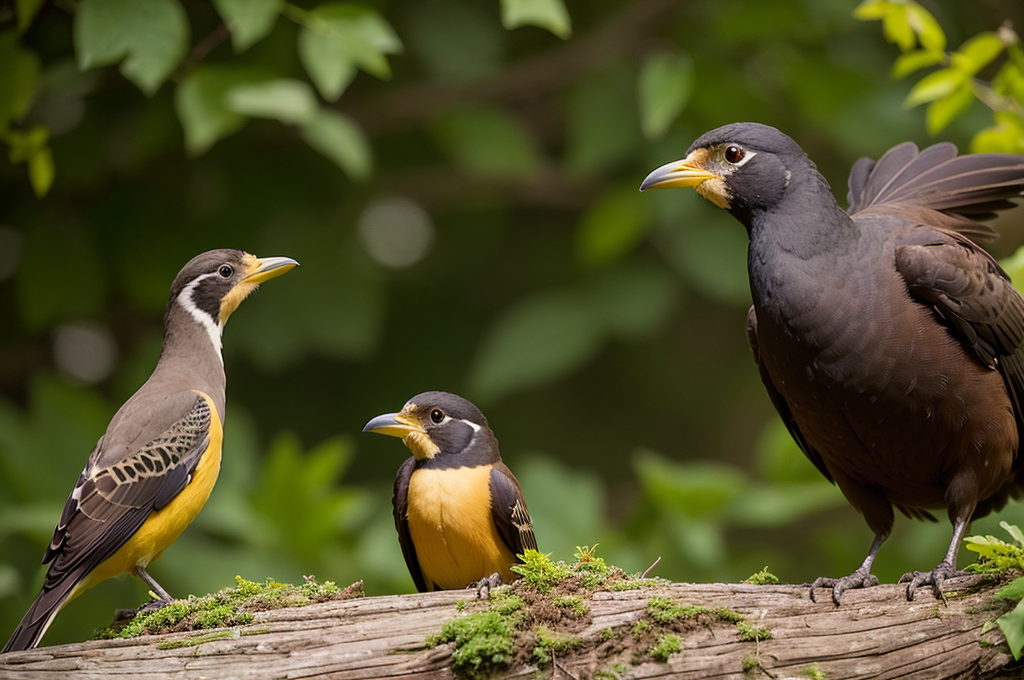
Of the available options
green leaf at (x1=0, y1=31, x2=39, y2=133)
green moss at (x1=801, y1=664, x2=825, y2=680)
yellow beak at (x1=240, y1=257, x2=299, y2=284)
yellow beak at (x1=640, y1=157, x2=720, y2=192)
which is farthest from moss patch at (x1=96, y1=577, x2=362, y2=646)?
green leaf at (x1=0, y1=31, x2=39, y2=133)

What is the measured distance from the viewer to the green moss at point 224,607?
12.1 feet

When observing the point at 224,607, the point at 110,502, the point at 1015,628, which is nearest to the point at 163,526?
the point at 110,502

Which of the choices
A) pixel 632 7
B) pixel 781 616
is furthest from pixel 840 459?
pixel 632 7

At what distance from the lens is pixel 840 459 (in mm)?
4309

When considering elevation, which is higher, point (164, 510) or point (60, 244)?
point (60, 244)

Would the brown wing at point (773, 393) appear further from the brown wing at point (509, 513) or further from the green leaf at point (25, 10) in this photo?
the green leaf at point (25, 10)

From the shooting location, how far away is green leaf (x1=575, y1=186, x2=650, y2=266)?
7445mm

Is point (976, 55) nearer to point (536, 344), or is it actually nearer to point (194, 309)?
point (536, 344)

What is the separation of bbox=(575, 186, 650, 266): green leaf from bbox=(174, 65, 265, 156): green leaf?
289 cm

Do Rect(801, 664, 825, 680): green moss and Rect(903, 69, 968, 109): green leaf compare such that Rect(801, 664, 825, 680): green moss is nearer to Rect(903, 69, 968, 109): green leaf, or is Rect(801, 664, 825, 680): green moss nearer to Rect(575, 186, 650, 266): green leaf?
Rect(903, 69, 968, 109): green leaf

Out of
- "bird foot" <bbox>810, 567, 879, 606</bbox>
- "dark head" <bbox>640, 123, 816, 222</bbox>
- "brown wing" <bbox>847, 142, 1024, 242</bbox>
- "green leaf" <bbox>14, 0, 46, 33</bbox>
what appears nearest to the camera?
"bird foot" <bbox>810, 567, 879, 606</bbox>

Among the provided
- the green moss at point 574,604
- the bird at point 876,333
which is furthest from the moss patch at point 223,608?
the bird at point 876,333

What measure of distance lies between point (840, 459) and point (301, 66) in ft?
16.8

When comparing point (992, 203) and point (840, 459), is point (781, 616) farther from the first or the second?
point (992, 203)
